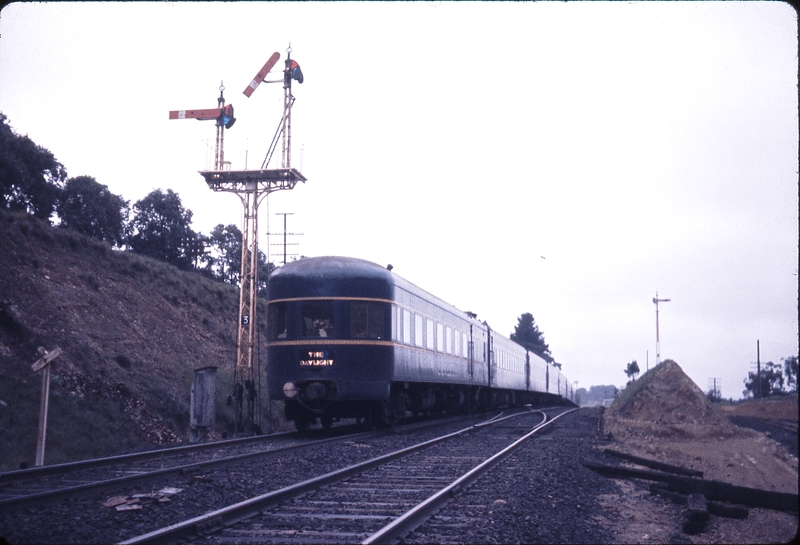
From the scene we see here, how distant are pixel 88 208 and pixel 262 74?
2001 centimetres

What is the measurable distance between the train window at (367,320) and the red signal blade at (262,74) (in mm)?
9792

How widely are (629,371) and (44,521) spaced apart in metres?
72.2

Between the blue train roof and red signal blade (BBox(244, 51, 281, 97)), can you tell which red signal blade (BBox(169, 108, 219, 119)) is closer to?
red signal blade (BBox(244, 51, 281, 97))

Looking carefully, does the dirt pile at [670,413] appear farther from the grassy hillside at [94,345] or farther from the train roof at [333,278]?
the grassy hillside at [94,345]

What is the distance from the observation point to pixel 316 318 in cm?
1489

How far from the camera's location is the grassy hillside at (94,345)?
14523mm

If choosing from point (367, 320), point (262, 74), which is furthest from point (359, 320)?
point (262, 74)

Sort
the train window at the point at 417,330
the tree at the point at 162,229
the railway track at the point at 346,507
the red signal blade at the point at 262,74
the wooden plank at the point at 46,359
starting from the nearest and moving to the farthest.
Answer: the railway track at the point at 346,507 → the wooden plank at the point at 46,359 → the train window at the point at 417,330 → the red signal blade at the point at 262,74 → the tree at the point at 162,229

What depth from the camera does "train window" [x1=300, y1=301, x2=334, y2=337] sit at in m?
14.8

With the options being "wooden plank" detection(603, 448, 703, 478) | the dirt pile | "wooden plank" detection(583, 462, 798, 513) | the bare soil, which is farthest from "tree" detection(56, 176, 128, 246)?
"wooden plank" detection(583, 462, 798, 513)

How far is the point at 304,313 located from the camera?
14.9m

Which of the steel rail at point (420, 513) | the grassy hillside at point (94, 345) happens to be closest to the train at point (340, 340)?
the grassy hillside at point (94, 345)

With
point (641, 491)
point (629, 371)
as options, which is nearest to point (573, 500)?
point (641, 491)

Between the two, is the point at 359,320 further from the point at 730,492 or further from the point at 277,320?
the point at 730,492
